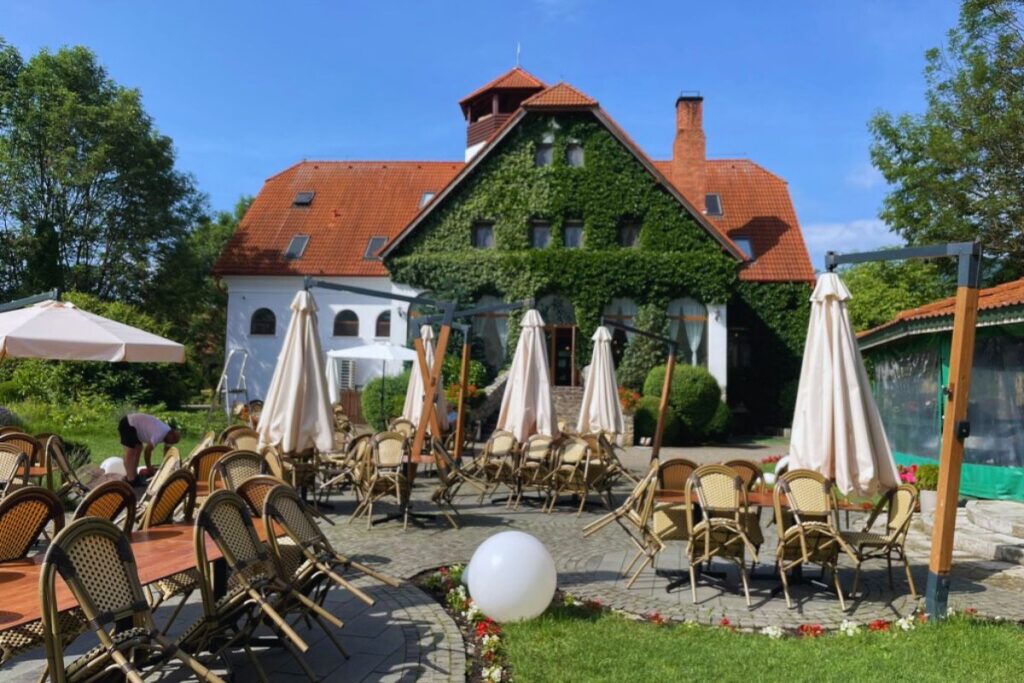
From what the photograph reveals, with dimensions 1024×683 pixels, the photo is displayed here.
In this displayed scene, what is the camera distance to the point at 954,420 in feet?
18.3

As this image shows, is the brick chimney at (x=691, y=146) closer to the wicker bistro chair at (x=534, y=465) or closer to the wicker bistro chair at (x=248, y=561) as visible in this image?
the wicker bistro chair at (x=534, y=465)

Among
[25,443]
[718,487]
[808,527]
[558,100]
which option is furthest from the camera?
[558,100]

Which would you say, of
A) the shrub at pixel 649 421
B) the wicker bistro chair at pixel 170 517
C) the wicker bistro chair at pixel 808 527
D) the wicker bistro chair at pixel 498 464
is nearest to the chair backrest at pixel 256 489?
the wicker bistro chair at pixel 170 517

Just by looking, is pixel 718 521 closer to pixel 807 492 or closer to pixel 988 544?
pixel 807 492

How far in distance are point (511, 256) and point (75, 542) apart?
23200 mm

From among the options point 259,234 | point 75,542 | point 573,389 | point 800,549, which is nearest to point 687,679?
point 800,549

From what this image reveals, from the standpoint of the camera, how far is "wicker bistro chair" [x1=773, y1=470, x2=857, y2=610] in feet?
19.9

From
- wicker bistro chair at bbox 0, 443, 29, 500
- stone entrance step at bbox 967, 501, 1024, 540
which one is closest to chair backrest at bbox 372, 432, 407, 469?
wicker bistro chair at bbox 0, 443, 29, 500

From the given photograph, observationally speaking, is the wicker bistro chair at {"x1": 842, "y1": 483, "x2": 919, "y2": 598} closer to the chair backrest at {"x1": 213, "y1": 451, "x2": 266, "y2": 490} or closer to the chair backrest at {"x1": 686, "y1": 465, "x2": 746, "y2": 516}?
the chair backrest at {"x1": 686, "y1": 465, "x2": 746, "y2": 516}

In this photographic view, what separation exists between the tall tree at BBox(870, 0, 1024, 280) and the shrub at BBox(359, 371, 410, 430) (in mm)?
15778

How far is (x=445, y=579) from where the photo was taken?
650 cm

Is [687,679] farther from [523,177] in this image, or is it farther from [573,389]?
[523,177]

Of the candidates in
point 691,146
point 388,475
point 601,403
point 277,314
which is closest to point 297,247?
point 277,314

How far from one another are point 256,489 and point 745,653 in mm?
3325
